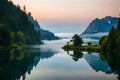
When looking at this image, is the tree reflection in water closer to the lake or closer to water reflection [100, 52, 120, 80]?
the lake

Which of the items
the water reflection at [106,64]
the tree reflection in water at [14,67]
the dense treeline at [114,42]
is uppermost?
the dense treeline at [114,42]

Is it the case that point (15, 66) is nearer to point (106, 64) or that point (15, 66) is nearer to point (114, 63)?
point (106, 64)

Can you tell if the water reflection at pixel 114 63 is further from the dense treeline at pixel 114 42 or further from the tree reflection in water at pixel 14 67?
the dense treeline at pixel 114 42

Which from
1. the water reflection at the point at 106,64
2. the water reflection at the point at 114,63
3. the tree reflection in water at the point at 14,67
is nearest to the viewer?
the tree reflection in water at the point at 14,67

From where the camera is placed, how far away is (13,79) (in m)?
43.2

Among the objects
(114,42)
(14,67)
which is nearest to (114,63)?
(14,67)

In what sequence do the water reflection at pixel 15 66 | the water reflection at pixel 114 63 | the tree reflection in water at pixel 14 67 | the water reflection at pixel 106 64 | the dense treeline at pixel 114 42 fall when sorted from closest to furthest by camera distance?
the tree reflection in water at pixel 14 67
the water reflection at pixel 15 66
the water reflection at pixel 114 63
the water reflection at pixel 106 64
the dense treeline at pixel 114 42

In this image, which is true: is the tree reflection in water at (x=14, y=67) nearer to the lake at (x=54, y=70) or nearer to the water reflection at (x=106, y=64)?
the lake at (x=54, y=70)

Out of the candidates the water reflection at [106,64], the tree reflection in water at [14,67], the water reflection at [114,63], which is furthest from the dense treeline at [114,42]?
the tree reflection in water at [14,67]

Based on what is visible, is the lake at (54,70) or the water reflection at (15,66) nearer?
the lake at (54,70)

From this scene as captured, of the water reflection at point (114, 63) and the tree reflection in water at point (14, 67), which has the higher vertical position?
the tree reflection in water at point (14, 67)

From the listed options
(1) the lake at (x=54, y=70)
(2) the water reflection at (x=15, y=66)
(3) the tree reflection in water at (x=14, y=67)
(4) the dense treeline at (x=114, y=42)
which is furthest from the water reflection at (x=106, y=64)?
→ (4) the dense treeline at (x=114, y=42)

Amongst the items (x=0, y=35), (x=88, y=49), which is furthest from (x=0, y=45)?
(x=88, y=49)

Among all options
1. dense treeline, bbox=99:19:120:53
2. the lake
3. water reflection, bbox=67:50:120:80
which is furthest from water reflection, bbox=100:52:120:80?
dense treeline, bbox=99:19:120:53
